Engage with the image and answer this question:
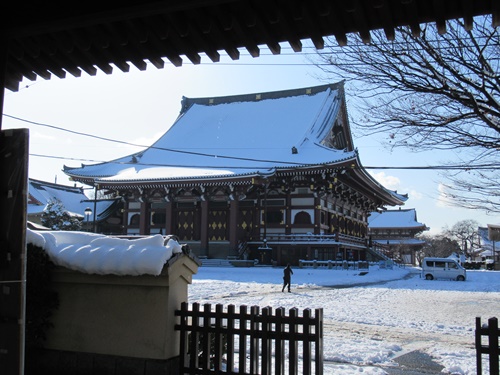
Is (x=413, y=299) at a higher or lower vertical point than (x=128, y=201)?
lower

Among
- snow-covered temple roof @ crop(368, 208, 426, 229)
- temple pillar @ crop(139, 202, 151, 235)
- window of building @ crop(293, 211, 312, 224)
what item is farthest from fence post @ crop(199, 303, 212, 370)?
snow-covered temple roof @ crop(368, 208, 426, 229)

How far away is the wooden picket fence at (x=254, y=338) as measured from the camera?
460 centimetres

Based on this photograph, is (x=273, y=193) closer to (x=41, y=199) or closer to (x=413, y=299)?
(x=413, y=299)

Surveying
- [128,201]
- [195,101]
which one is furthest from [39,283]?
[195,101]

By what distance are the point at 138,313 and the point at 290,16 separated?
336 centimetres

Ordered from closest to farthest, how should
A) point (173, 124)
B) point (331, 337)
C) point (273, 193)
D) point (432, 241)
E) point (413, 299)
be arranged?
point (331, 337) → point (413, 299) → point (273, 193) → point (173, 124) → point (432, 241)

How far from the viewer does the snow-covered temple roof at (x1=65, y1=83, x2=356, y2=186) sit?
112ft

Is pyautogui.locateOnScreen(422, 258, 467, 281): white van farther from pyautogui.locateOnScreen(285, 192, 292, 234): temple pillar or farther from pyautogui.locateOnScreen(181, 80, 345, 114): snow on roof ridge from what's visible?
pyautogui.locateOnScreen(181, 80, 345, 114): snow on roof ridge

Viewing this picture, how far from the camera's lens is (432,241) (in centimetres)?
8212

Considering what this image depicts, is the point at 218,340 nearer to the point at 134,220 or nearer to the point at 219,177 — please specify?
the point at 219,177

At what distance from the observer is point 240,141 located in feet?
128

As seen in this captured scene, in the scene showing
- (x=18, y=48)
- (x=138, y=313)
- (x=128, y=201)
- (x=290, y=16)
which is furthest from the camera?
(x=128, y=201)

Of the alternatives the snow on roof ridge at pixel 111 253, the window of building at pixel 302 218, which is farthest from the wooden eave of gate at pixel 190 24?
the window of building at pixel 302 218

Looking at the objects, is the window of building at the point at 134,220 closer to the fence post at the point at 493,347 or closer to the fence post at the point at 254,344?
the fence post at the point at 254,344
